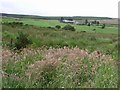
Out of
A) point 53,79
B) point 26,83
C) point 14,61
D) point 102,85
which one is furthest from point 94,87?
point 14,61

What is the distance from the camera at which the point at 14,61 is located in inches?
290

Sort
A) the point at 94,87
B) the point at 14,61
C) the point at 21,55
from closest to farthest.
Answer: the point at 94,87
the point at 14,61
the point at 21,55

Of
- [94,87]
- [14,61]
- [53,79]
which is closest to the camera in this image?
[94,87]

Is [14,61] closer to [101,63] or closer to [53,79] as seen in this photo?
[53,79]

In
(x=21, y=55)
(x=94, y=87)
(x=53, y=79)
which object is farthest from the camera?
(x=21, y=55)

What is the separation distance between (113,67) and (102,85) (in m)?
1.27

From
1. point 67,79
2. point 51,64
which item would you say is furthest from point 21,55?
point 67,79

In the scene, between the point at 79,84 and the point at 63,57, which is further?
the point at 63,57

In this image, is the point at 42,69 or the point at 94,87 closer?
the point at 94,87

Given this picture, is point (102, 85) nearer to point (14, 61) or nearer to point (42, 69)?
point (42, 69)

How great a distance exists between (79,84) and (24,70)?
1.31m

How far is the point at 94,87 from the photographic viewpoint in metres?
5.96

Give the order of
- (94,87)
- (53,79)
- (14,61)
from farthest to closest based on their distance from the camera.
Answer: (14,61) < (53,79) < (94,87)

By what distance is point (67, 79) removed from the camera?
6.23m
